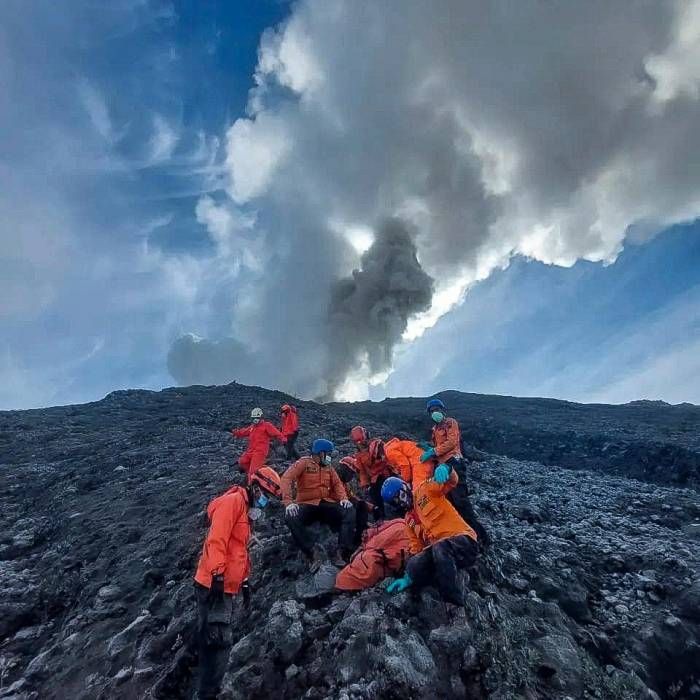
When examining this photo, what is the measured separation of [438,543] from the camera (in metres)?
5.55

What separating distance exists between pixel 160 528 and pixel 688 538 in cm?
975

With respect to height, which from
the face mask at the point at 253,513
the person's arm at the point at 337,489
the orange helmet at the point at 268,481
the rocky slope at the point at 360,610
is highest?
the orange helmet at the point at 268,481

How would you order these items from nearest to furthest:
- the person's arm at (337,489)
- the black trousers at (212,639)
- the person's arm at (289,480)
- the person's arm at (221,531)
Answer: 1. the black trousers at (212,639)
2. the person's arm at (221,531)
3. the person's arm at (289,480)
4. the person's arm at (337,489)

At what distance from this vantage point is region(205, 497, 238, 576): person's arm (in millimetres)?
5125

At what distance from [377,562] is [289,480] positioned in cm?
208

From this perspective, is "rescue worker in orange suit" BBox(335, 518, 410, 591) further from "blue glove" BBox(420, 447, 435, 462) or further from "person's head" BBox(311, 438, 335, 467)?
"blue glove" BBox(420, 447, 435, 462)

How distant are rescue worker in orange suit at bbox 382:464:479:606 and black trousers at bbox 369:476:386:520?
1.79m

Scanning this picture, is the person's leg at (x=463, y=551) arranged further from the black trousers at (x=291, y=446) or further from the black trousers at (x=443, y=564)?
the black trousers at (x=291, y=446)

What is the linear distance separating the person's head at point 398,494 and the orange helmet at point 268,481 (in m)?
1.62

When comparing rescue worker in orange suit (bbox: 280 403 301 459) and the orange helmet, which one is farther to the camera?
rescue worker in orange suit (bbox: 280 403 301 459)

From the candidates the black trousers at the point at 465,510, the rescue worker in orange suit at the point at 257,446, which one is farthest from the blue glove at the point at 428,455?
the rescue worker in orange suit at the point at 257,446

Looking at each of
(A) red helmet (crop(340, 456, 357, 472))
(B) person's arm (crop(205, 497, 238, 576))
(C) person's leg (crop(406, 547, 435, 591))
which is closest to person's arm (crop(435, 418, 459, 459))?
(A) red helmet (crop(340, 456, 357, 472))

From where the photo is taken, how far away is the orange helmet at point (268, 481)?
705cm

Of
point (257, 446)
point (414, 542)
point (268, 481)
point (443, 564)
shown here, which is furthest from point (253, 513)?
point (257, 446)
